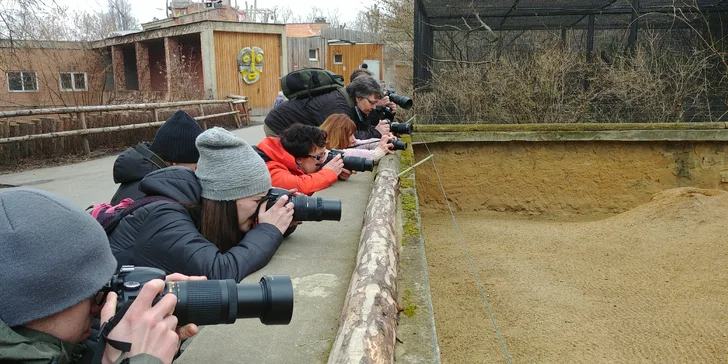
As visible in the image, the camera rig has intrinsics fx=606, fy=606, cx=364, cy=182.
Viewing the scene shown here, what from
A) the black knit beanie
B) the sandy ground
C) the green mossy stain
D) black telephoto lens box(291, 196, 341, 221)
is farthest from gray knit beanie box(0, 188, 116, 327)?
the sandy ground

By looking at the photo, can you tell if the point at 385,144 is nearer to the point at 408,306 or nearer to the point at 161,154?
the point at 161,154

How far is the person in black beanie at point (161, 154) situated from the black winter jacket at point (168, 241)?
0.70 meters

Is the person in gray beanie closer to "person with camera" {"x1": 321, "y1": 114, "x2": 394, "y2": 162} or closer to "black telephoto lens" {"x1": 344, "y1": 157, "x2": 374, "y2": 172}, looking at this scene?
"black telephoto lens" {"x1": 344, "y1": 157, "x2": 374, "y2": 172}

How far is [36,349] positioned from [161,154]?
7.57 feet

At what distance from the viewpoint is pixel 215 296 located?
173 cm

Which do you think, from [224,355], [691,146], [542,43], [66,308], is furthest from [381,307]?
[542,43]

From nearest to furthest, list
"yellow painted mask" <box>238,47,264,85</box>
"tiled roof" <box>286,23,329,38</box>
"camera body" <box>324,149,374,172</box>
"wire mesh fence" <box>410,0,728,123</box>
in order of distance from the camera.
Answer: "camera body" <box>324,149,374,172</box>
"wire mesh fence" <box>410,0,728,123</box>
"yellow painted mask" <box>238,47,264,85</box>
"tiled roof" <box>286,23,329,38</box>

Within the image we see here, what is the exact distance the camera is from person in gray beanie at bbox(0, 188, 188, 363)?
1324mm

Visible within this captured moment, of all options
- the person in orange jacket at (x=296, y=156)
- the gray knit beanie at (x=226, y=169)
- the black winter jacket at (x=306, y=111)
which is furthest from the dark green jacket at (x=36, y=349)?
the black winter jacket at (x=306, y=111)

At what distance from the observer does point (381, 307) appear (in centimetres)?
257

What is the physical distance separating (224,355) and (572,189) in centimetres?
743

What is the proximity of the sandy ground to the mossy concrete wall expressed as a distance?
0.73 metres

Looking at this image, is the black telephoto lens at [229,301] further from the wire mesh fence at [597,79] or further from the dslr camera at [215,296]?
the wire mesh fence at [597,79]

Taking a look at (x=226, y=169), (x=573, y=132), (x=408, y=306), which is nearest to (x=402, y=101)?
(x=573, y=132)
